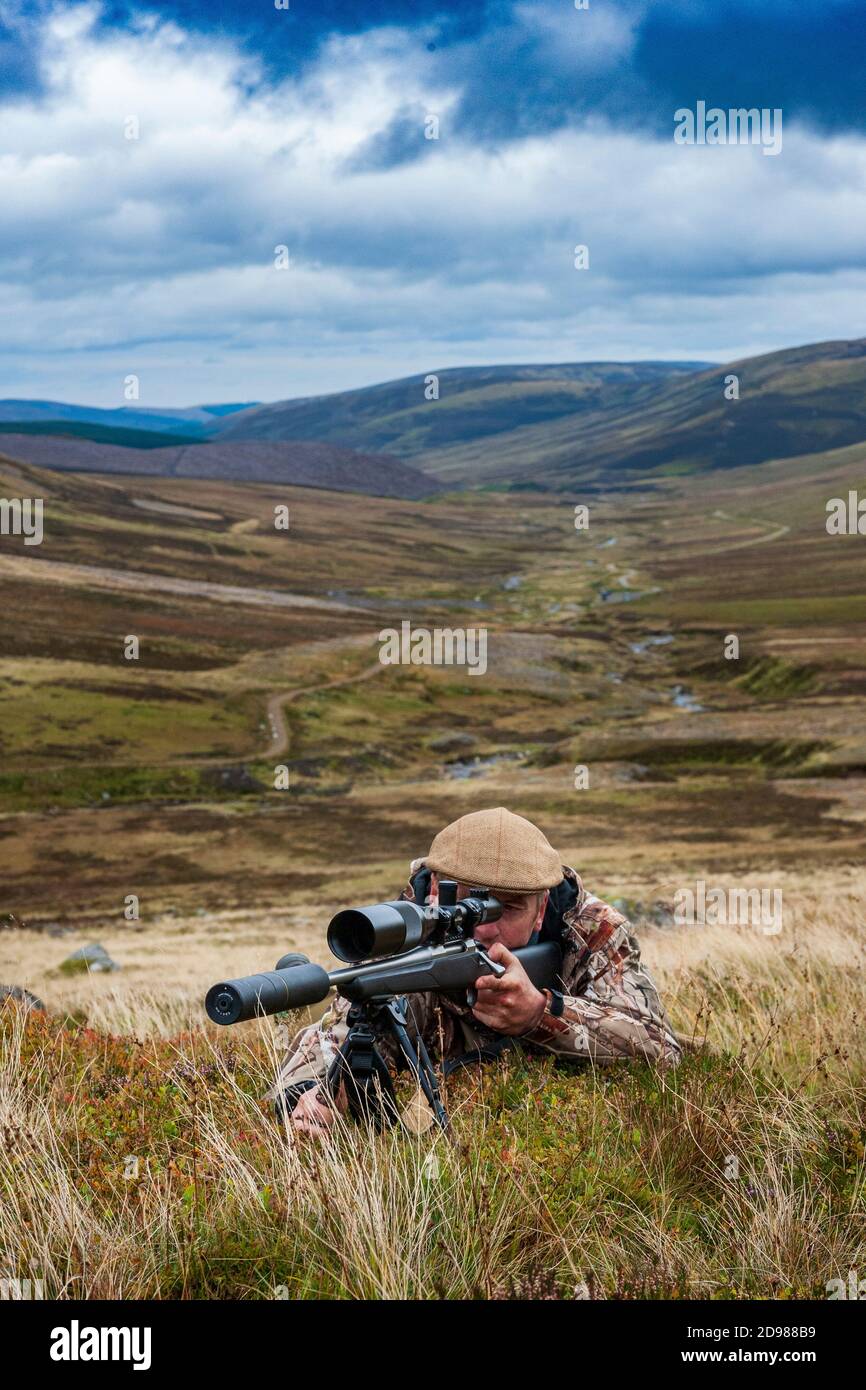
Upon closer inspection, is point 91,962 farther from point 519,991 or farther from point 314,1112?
point 519,991

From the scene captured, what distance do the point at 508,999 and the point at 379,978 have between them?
2.53 ft

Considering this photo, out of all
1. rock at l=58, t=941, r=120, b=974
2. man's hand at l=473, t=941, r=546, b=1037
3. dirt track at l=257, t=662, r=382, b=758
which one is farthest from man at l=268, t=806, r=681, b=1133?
dirt track at l=257, t=662, r=382, b=758

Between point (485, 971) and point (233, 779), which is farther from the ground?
point (485, 971)

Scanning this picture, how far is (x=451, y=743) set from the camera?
3243 inches

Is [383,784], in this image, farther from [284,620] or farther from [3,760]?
[284,620]

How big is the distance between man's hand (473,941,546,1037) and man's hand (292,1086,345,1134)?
1.93ft

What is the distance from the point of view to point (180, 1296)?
3.35m

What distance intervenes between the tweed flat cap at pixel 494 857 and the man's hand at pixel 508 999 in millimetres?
277

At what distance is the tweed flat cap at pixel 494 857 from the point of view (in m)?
4.55

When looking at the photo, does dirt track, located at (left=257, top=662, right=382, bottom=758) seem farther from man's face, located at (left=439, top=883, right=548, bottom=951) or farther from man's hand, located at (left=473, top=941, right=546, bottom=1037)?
man's hand, located at (left=473, top=941, right=546, bottom=1037)

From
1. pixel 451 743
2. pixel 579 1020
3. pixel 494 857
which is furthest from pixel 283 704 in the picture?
pixel 494 857

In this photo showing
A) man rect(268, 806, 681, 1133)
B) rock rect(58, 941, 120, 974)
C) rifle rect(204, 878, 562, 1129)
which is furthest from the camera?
rock rect(58, 941, 120, 974)

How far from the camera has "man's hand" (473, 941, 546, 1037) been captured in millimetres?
4270

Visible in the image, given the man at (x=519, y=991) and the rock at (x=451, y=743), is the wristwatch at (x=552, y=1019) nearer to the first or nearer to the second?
the man at (x=519, y=991)
